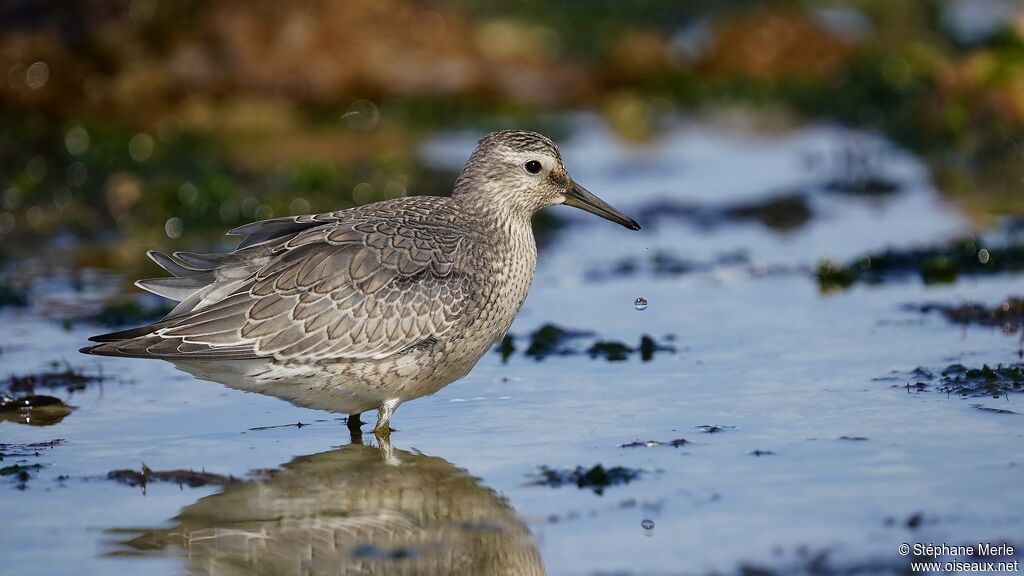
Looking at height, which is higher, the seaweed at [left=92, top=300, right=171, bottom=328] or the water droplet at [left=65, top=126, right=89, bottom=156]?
the water droplet at [left=65, top=126, right=89, bottom=156]

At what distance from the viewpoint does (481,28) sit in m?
23.2

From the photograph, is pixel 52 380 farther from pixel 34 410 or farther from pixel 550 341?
pixel 550 341

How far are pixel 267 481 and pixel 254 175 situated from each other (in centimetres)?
956

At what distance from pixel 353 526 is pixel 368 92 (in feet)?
49.8

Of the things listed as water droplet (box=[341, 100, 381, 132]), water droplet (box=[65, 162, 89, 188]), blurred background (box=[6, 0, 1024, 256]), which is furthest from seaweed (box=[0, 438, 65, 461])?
water droplet (box=[341, 100, 381, 132])

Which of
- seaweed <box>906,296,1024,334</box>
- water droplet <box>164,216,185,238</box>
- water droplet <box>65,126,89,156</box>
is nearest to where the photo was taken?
seaweed <box>906,296,1024,334</box>

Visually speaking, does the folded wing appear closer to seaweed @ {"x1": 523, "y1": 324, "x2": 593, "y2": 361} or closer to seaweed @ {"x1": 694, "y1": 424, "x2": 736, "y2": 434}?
seaweed @ {"x1": 694, "y1": 424, "x2": 736, "y2": 434}

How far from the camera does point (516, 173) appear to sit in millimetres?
9297

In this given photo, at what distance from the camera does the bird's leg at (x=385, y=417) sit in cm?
862

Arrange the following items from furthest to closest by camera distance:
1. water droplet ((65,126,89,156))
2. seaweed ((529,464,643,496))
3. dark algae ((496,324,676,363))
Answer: water droplet ((65,126,89,156)) → dark algae ((496,324,676,363)) → seaweed ((529,464,643,496))

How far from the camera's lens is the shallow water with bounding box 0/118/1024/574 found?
263 inches

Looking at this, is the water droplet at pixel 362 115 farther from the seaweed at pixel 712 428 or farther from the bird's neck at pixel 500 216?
the seaweed at pixel 712 428

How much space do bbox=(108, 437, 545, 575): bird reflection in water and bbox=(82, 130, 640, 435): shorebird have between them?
22.5 inches

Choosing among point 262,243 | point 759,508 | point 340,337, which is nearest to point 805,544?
point 759,508
